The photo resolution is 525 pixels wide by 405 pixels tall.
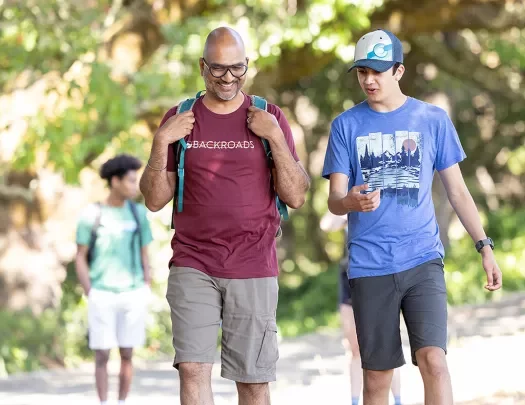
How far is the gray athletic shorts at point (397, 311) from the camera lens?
226 inches

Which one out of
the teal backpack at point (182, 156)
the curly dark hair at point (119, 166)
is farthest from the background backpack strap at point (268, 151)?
the curly dark hair at point (119, 166)

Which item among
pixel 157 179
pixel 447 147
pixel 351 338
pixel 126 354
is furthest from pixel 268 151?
pixel 126 354

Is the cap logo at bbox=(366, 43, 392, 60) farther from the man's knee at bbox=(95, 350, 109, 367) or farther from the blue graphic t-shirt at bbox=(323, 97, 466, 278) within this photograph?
the man's knee at bbox=(95, 350, 109, 367)

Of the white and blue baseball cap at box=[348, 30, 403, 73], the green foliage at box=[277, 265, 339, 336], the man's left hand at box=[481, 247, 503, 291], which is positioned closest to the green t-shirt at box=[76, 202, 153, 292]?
the white and blue baseball cap at box=[348, 30, 403, 73]

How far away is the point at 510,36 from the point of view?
21.6 meters

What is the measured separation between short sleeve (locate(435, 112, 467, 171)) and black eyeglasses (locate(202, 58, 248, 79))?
1.00 m

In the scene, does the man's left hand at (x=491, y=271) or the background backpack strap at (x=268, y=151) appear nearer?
the background backpack strap at (x=268, y=151)

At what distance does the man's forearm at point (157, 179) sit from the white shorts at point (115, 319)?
3.06 m

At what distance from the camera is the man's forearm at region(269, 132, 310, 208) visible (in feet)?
18.2

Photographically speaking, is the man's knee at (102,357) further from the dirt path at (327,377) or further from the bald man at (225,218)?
the bald man at (225,218)

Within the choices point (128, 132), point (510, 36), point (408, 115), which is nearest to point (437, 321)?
point (408, 115)

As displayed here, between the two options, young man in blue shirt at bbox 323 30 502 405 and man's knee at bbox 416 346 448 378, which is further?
young man in blue shirt at bbox 323 30 502 405

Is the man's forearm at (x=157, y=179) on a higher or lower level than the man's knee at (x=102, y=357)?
higher

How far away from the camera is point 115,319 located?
8.70 m
